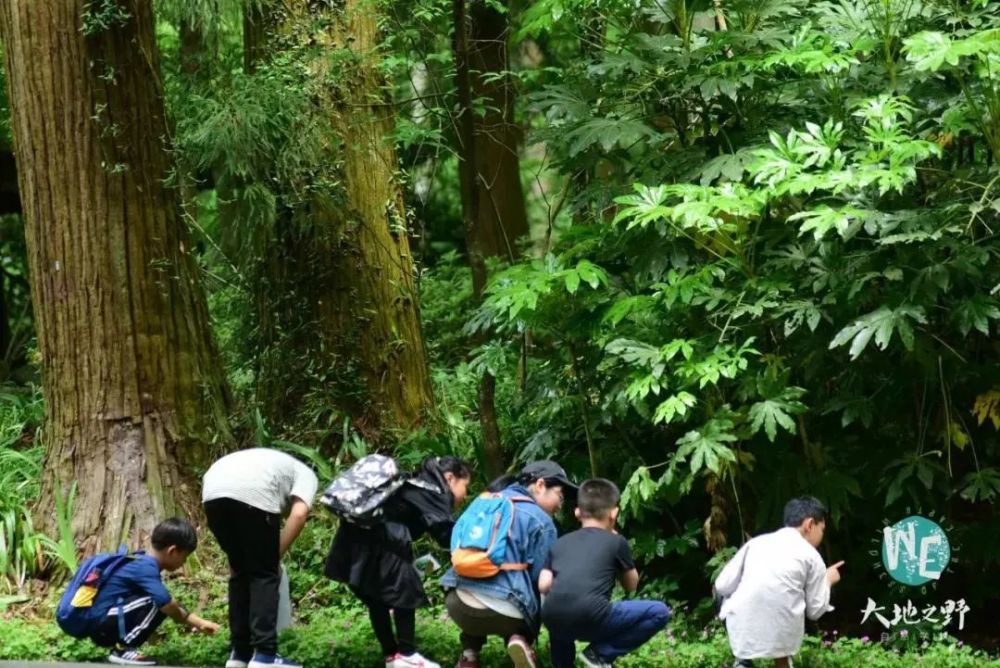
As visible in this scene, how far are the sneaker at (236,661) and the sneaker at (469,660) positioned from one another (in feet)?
4.30

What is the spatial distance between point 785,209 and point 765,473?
5.82 ft

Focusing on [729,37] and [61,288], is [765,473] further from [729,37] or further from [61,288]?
[61,288]

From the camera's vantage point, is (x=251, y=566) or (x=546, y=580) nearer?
(x=546, y=580)

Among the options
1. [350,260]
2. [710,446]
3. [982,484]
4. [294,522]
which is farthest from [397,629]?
Answer: [350,260]

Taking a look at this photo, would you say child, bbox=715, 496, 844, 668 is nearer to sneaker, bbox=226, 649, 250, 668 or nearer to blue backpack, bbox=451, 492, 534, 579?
blue backpack, bbox=451, 492, 534, 579

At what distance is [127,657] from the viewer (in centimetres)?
803

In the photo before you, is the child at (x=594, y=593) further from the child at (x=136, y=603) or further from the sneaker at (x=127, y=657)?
the sneaker at (x=127, y=657)

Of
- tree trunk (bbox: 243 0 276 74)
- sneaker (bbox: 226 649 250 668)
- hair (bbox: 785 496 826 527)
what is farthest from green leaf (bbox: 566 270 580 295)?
tree trunk (bbox: 243 0 276 74)

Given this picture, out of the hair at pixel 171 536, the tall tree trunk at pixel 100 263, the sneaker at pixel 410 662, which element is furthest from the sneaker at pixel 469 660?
the tall tree trunk at pixel 100 263

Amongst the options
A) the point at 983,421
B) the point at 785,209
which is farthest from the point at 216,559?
the point at 983,421

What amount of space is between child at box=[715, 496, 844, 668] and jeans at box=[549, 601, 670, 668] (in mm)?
405

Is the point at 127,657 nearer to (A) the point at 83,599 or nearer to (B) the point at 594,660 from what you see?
(A) the point at 83,599

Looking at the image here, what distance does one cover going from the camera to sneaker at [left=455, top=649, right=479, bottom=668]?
24.8 ft

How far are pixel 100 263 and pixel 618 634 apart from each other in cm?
496
